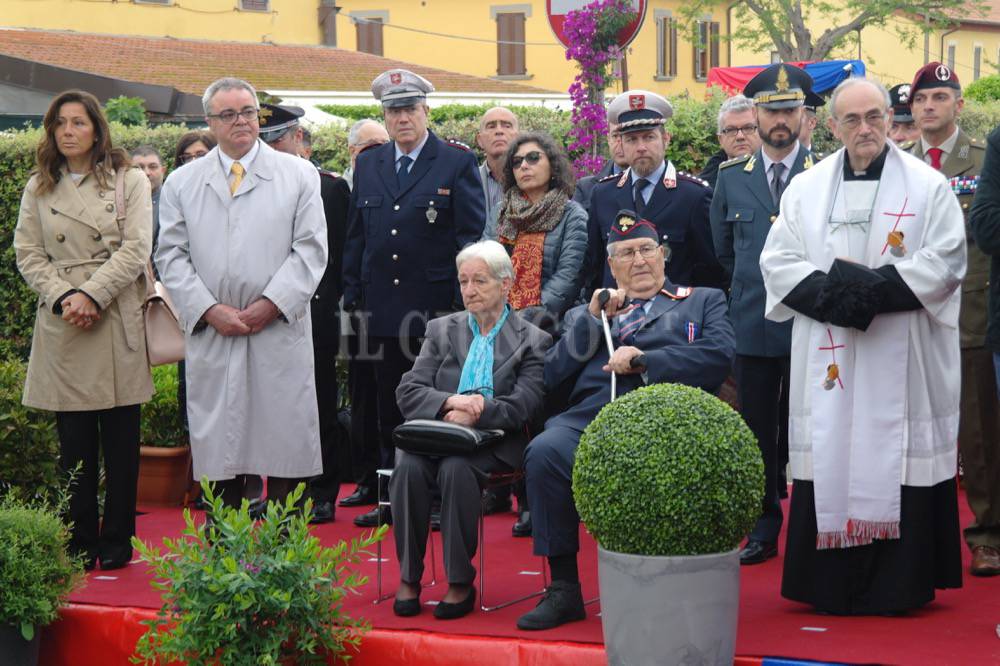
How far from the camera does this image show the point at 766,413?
632cm

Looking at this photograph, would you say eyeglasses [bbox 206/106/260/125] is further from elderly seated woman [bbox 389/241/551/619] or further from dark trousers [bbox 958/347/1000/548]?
dark trousers [bbox 958/347/1000/548]

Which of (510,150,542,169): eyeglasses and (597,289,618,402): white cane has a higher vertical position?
(510,150,542,169): eyeglasses

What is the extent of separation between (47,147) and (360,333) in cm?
186

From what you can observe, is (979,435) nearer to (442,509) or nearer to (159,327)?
(442,509)

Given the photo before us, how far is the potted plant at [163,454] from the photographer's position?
822cm

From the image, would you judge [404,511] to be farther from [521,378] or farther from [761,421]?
[761,421]

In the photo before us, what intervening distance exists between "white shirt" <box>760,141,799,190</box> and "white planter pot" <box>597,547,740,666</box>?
2245 millimetres

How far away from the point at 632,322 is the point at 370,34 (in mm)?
37222

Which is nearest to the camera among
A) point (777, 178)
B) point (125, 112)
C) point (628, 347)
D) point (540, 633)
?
point (540, 633)

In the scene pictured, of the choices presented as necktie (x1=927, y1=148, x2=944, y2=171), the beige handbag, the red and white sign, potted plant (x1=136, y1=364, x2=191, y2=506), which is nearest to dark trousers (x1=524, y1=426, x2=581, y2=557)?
the beige handbag

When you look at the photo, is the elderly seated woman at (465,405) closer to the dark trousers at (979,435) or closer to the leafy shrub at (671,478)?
the leafy shrub at (671,478)

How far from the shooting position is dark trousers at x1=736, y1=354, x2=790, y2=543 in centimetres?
631

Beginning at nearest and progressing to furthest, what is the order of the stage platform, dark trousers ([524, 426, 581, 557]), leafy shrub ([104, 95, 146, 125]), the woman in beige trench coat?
the stage platform → dark trousers ([524, 426, 581, 557]) → the woman in beige trench coat → leafy shrub ([104, 95, 146, 125])

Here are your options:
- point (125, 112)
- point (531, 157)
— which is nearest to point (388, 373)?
point (531, 157)
